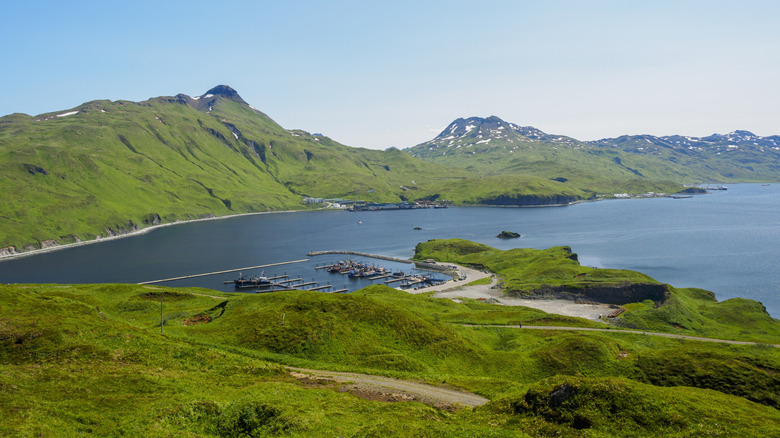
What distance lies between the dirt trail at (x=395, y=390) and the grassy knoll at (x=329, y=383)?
1724 millimetres

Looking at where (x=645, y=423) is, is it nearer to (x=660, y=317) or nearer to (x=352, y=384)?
(x=352, y=384)

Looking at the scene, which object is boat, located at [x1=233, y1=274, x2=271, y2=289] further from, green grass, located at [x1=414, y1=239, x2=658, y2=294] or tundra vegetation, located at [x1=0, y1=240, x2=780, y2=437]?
tundra vegetation, located at [x1=0, y1=240, x2=780, y2=437]

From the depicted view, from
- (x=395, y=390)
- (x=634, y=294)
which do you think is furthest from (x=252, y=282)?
(x=395, y=390)

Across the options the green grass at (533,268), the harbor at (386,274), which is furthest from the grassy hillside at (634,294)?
the harbor at (386,274)

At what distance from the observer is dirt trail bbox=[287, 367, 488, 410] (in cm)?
3597

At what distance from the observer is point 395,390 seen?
38.0m

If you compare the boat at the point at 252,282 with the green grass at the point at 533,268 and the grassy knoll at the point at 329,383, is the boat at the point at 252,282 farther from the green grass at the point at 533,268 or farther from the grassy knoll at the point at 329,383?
the grassy knoll at the point at 329,383

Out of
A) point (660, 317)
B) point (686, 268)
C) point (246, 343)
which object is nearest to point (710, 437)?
point (246, 343)

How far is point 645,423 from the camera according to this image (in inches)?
1123

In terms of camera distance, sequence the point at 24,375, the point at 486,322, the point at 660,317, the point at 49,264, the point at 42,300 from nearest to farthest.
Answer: the point at 24,375 < the point at 42,300 < the point at 486,322 < the point at 660,317 < the point at 49,264

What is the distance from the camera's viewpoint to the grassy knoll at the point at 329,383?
1077 inches

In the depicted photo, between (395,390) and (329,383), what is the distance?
6083 mm

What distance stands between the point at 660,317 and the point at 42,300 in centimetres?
10709

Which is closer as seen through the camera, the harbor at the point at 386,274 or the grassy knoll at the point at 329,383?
the grassy knoll at the point at 329,383
